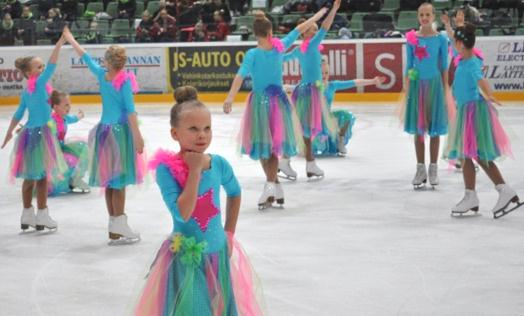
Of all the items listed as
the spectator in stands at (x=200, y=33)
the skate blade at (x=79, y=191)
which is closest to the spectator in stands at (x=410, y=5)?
the spectator in stands at (x=200, y=33)

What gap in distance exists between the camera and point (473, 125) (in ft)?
25.0

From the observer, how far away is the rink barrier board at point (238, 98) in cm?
1705

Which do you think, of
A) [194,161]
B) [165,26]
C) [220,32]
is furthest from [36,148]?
[165,26]

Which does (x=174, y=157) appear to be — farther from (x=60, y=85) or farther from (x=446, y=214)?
(x=60, y=85)

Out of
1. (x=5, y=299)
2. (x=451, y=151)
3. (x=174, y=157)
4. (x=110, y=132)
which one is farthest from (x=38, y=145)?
(x=174, y=157)

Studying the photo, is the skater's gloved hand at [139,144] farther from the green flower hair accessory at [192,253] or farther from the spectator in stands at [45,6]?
the spectator in stands at [45,6]

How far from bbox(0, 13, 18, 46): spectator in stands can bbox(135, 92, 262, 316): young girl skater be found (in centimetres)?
1618

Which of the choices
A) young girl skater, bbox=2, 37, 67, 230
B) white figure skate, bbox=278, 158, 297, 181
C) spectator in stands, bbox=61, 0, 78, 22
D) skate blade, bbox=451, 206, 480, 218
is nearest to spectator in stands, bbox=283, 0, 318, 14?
spectator in stands, bbox=61, 0, 78, 22

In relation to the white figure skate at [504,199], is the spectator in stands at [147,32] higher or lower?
higher

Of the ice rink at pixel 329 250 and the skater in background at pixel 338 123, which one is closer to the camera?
the ice rink at pixel 329 250

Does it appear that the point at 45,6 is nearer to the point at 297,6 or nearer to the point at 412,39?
the point at 297,6

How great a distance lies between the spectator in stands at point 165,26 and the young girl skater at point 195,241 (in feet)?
49.5

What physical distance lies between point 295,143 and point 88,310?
337cm

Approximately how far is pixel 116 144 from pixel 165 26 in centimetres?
1231
